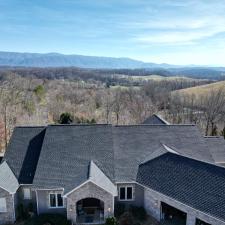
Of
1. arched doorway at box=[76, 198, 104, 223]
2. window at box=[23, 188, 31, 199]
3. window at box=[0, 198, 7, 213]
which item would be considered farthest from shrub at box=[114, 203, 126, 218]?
window at box=[0, 198, 7, 213]

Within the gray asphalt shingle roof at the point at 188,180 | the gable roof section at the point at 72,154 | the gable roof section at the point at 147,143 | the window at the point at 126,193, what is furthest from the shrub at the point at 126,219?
the gable roof section at the point at 147,143

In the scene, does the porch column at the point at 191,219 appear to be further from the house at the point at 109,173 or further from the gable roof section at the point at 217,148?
the gable roof section at the point at 217,148

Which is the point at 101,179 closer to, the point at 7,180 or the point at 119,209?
the point at 119,209

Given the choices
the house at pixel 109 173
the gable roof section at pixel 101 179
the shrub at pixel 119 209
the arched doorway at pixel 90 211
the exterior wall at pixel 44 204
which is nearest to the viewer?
the house at pixel 109 173

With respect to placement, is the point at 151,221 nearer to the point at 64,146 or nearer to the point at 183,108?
the point at 64,146

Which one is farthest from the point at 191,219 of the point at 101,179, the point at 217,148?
the point at 217,148

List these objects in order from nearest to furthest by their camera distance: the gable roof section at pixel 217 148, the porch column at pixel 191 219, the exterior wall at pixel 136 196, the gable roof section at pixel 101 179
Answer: the porch column at pixel 191 219, the gable roof section at pixel 101 179, the exterior wall at pixel 136 196, the gable roof section at pixel 217 148

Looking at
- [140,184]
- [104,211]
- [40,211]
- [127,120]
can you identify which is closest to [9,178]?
[40,211]
